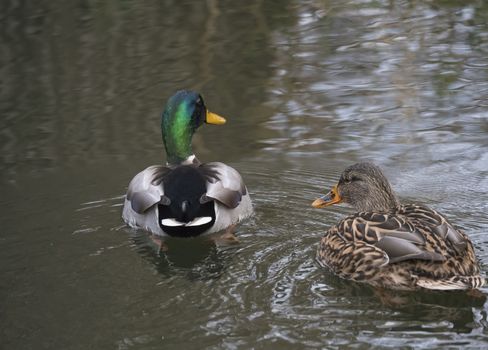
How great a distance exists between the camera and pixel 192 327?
585 cm

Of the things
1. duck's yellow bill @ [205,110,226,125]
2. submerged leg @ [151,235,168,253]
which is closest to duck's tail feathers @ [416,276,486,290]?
submerged leg @ [151,235,168,253]

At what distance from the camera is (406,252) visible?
6.14 meters

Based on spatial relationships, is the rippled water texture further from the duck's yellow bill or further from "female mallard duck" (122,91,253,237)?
the duck's yellow bill

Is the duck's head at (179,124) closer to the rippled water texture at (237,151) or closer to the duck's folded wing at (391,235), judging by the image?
the rippled water texture at (237,151)

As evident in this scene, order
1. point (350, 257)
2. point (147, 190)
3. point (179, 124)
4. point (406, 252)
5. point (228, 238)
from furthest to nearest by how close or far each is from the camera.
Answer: point (179, 124) < point (147, 190) < point (228, 238) < point (350, 257) < point (406, 252)

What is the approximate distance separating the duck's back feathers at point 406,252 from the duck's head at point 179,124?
259cm

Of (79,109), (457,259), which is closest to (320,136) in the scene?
(79,109)

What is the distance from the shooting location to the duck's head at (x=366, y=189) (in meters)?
7.15

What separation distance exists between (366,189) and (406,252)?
→ 116cm

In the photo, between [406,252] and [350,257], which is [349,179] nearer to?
[350,257]

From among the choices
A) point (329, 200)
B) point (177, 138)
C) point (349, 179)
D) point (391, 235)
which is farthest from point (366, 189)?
point (177, 138)

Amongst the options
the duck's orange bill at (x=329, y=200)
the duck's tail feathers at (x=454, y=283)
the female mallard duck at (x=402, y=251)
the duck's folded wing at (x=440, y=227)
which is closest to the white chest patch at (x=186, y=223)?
the duck's orange bill at (x=329, y=200)

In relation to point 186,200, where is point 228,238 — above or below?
below

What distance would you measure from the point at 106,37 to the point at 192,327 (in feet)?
29.4
